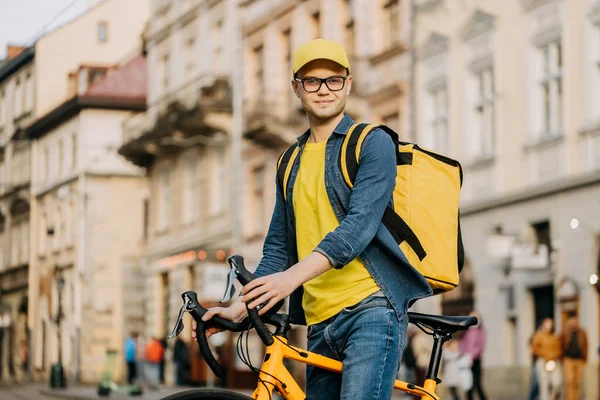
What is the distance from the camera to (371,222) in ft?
13.8

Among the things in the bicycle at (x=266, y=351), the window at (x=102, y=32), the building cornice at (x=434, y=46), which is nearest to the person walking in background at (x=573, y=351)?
the building cornice at (x=434, y=46)

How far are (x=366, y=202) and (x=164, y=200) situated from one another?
4206 centimetres

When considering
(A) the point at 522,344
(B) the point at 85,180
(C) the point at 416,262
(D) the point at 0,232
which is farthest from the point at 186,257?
(C) the point at 416,262

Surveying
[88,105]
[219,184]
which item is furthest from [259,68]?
[88,105]

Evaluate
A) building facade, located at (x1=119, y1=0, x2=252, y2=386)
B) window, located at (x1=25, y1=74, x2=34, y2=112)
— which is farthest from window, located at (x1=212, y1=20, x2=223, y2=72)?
window, located at (x1=25, y1=74, x2=34, y2=112)

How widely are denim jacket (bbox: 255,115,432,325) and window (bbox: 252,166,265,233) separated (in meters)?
32.7

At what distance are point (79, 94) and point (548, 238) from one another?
114 ft

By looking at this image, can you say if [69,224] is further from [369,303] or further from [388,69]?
[369,303]

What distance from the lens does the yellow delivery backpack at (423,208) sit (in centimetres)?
435

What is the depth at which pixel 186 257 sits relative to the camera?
4128 cm

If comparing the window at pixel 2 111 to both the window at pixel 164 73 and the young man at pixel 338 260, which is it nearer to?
the window at pixel 164 73

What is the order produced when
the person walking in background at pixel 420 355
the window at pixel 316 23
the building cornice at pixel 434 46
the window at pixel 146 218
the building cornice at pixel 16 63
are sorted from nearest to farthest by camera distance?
1. the person walking in background at pixel 420 355
2. the building cornice at pixel 434 46
3. the window at pixel 316 23
4. the window at pixel 146 218
5. the building cornice at pixel 16 63

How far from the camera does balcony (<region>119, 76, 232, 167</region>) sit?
39.1 metres

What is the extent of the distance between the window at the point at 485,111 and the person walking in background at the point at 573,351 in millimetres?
6816
